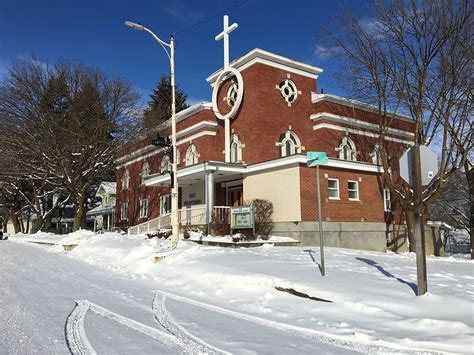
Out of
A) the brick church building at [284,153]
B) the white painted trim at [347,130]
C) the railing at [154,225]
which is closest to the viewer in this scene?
the brick church building at [284,153]

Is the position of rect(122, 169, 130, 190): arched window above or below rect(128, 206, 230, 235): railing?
above

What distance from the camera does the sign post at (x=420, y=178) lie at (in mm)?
7996

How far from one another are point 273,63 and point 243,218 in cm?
1112

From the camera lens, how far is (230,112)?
84.4 ft

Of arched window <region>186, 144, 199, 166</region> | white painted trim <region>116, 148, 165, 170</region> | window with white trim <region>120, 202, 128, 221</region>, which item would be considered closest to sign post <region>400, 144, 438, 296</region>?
arched window <region>186, 144, 199, 166</region>

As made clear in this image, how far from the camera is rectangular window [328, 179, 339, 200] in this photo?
70.9ft

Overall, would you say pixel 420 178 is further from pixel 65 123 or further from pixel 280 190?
pixel 65 123

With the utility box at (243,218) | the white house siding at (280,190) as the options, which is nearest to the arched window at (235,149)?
the white house siding at (280,190)

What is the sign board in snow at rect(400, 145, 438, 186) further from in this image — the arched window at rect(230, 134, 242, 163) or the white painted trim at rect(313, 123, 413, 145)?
the white painted trim at rect(313, 123, 413, 145)

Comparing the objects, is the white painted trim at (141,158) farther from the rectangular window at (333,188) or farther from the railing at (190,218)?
the rectangular window at (333,188)

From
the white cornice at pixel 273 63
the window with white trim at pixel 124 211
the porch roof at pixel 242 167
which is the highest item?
the white cornice at pixel 273 63

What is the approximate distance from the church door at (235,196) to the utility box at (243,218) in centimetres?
550

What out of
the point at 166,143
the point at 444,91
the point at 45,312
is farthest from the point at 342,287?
the point at 444,91

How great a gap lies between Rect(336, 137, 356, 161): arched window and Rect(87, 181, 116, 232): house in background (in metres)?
30.4
